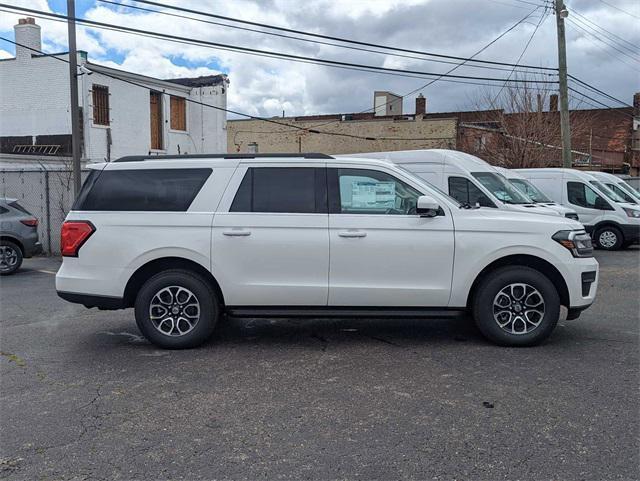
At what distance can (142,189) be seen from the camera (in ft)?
19.3

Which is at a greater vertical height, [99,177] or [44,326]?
[99,177]

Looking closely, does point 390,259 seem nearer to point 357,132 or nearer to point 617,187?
point 617,187

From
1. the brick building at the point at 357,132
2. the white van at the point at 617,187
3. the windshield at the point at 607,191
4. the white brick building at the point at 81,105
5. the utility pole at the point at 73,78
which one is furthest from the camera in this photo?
the brick building at the point at 357,132

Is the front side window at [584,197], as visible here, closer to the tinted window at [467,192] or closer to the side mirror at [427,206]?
the tinted window at [467,192]

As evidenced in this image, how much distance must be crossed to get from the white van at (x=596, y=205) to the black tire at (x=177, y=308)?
511 inches

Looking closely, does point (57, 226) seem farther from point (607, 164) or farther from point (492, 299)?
point (607, 164)

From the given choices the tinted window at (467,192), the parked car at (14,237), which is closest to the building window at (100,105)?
the parked car at (14,237)

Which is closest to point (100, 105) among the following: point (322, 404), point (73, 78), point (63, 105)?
point (63, 105)

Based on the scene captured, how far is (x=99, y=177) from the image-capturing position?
593 centimetres

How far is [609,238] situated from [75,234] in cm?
1417

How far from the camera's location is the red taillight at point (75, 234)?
576cm

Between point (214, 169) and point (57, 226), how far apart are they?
11.2 metres

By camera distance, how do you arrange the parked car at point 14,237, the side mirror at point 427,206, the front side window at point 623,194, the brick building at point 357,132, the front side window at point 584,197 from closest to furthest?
the side mirror at point 427,206
the parked car at point 14,237
the front side window at point 584,197
the front side window at point 623,194
the brick building at point 357,132

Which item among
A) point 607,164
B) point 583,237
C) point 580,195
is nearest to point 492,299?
point 583,237
